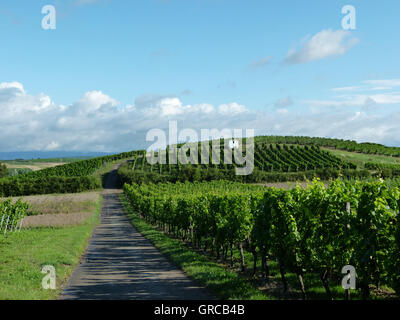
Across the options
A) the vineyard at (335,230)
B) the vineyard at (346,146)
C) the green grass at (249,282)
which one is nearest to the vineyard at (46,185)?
the vineyard at (346,146)

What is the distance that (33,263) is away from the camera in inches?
685

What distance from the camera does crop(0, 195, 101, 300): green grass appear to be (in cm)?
1226

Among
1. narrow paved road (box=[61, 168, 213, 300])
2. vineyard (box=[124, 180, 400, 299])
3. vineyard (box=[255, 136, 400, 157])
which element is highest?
vineyard (box=[255, 136, 400, 157])

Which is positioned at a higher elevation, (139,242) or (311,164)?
(311,164)

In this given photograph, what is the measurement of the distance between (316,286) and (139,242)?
16.9 metres

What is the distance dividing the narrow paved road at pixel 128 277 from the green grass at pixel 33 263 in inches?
22.2

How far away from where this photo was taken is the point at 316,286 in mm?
12242

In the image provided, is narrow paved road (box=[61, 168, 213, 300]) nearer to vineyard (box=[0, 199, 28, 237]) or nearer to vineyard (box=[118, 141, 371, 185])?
vineyard (box=[0, 199, 28, 237])

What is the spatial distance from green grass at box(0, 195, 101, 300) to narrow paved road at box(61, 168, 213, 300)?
1.85 feet

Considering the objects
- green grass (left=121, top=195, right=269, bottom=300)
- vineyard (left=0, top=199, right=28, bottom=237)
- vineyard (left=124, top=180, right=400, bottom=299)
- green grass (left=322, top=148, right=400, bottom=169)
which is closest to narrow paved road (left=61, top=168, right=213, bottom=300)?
green grass (left=121, top=195, right=269, bottom=300)

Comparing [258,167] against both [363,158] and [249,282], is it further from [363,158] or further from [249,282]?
[249,282]

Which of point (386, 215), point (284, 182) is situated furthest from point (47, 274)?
point (284, 182)

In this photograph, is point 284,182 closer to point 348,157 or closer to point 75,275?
point 348,157
